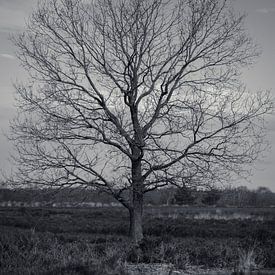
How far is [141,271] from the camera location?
9695 mm

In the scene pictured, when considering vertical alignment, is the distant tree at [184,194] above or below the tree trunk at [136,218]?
above

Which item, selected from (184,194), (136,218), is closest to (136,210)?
(136,218)

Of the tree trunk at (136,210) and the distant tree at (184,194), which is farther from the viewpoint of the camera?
the tree trunk at (136,210)

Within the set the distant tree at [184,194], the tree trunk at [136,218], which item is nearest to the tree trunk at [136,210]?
the tree trunk at [136,218]

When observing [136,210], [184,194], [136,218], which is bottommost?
[136,218]

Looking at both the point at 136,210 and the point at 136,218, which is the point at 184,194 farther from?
the point at 136,218

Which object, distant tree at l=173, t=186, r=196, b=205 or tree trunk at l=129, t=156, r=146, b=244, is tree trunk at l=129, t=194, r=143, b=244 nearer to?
tree trunk at l=129, t=156, r=146, b=244

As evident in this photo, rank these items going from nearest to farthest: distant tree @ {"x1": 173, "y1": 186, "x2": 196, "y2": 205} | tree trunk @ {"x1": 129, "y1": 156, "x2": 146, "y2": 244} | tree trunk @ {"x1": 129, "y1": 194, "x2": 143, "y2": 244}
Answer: distant tree @ {"x1": 173, "y1": 186, "x2": 196, "y2": 205} < tree trunk @ {"x1": 129, "y1": 156, "x2": 146, "y2": 244} < tree trunk @ {"x1": 129, "y1": 194, "x2": 143, "y2": 244}

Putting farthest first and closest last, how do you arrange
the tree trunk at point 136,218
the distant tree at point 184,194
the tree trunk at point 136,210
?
the tree trunk at point 136,218 < the tree trunk at point 136,210 < the distant tree at point 184,194

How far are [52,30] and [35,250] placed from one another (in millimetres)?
9504

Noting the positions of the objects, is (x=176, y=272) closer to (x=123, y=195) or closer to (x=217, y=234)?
(x=123, y=195)

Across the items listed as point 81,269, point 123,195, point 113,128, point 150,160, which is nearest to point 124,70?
point 113,128

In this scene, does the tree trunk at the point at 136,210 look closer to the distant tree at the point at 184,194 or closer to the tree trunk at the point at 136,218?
the tree trunk at the point at 136,218

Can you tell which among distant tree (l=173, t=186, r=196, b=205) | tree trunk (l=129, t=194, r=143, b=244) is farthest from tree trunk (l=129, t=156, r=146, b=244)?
distant tree (l=173, t=186, r=196, b=205)
